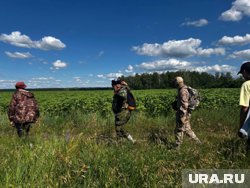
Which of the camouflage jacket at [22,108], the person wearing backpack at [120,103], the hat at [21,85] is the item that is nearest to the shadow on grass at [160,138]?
the person wearing backpack at [120,103]

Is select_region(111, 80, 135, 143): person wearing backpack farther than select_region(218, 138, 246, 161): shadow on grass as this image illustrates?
Yes

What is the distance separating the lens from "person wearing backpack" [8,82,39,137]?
9516 millimetres

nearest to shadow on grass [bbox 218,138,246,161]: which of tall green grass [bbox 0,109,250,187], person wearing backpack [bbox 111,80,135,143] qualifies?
tall green grass [bbox 0,109,250,187]

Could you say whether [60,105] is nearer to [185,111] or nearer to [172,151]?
[185,111]

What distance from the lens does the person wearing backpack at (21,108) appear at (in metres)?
9.52

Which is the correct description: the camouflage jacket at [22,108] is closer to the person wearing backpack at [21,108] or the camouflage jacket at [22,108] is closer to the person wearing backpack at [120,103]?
the person wearing backpack at [21,108]

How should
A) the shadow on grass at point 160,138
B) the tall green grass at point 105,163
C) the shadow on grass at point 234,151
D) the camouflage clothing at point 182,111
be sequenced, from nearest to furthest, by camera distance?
the tall green grass at point 105,163 < the shadow on grass at point 234,151 < the shadow on grass at point 160,138 < the camouflage clothing at point 182,111

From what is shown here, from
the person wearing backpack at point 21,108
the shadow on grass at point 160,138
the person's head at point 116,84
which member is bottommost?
the shadow on grass at point 160,138

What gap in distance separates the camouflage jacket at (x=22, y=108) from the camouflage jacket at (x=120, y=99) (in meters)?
2.24

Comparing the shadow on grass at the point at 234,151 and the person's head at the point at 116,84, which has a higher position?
the person's head at the point at 116,84

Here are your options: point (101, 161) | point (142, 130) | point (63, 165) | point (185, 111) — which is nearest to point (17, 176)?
point (63, 165)

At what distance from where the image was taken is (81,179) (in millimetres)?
3969

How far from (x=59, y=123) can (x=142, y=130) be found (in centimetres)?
320

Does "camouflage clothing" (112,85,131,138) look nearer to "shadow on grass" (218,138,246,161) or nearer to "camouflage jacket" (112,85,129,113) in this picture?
"camouflage jacket" (112,85,129,113)
